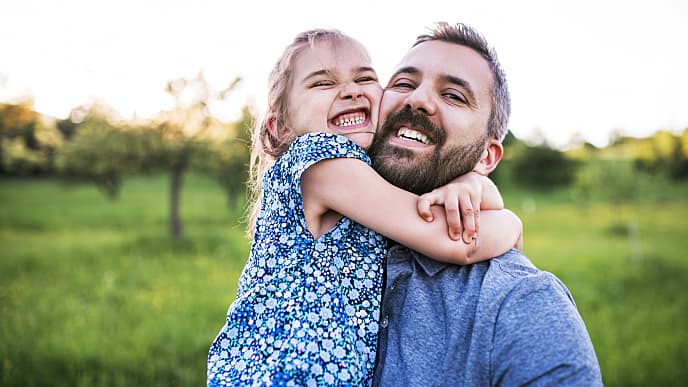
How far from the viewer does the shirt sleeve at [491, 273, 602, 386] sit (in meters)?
1.51

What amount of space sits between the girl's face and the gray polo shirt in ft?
2.18

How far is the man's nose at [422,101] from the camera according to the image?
217cm

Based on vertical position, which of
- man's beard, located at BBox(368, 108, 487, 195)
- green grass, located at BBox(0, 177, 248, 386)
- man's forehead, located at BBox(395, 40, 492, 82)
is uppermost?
man's forehead, located at BBox(395, 40, 492, 82)

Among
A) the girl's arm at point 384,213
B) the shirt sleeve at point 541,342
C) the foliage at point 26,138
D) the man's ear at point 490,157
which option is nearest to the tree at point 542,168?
the foliage at point 26,138

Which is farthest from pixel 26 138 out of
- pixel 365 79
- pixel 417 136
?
pixel 417 136

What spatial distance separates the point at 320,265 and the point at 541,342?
2.58ft

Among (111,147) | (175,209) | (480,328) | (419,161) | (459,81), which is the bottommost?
(175,209)

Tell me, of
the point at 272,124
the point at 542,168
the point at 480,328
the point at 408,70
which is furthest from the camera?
the point at 542,168

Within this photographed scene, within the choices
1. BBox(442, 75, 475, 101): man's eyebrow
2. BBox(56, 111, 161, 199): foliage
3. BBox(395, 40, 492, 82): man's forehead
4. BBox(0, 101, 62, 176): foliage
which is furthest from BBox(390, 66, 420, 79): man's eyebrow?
BBox(0, 101, 62, 176): foliage

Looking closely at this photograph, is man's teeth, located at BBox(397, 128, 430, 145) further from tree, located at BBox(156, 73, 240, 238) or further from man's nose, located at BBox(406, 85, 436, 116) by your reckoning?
tree, located at BBox(156, 73, 240, 238)

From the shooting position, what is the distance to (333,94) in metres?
2.31

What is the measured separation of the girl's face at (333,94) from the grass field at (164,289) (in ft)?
7.77

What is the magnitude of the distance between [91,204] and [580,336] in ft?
85.3

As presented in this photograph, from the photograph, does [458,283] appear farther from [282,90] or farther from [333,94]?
[282,90]
